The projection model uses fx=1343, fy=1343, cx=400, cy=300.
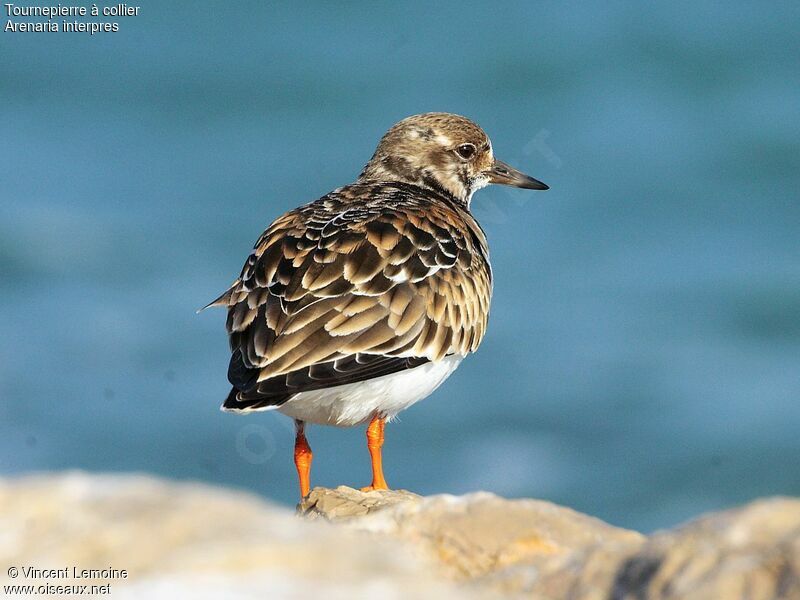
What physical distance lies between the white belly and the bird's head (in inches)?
79.7

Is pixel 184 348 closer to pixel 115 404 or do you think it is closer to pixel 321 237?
pixel 115 404

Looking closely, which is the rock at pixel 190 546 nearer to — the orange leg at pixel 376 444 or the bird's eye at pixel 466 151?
the orange leg at pixel 376 444

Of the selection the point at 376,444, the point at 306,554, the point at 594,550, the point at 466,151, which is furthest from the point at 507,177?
the point at 306,554

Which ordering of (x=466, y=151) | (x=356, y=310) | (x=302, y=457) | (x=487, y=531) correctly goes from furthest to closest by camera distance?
1. (x=466, y=151)
2. (x=302, y=457)
3. (x=356, y=310)
4. (x=487, y=531)

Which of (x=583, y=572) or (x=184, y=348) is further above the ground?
(x=184, y=348)

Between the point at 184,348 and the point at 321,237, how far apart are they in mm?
9539

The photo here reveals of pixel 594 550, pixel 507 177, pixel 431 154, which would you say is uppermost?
pixel 431 154

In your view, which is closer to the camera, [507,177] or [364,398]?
[364,398]

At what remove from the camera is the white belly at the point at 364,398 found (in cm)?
725

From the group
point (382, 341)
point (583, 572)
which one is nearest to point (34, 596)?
point (583, 572)

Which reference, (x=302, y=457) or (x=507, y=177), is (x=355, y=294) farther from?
(x=507, y=177)

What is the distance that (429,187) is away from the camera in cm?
946

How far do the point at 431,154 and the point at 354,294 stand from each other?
7.86ft

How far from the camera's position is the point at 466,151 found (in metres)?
9.57
